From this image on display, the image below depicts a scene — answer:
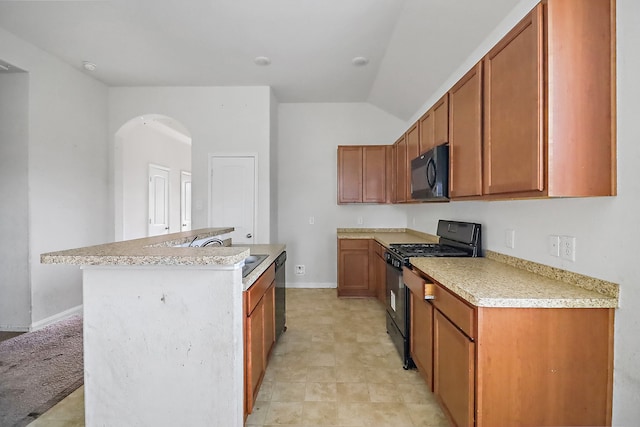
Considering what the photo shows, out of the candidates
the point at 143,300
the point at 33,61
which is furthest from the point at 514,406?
the point at 33,61

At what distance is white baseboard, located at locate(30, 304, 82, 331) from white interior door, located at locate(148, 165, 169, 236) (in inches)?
80.4

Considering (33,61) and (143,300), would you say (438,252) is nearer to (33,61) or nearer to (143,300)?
(143,300)

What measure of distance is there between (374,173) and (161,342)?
3472 mm

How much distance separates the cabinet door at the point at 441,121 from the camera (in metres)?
2.24

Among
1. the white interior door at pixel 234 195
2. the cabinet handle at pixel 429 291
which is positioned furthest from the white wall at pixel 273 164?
the cabinet handle at pixel 429 291

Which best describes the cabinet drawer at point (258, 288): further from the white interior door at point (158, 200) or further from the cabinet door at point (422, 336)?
the white interior door at point (158, 200)

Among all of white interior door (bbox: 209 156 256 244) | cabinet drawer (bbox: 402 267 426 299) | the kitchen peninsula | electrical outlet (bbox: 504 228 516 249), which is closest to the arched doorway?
white interior door (bbox: 209 156 256 244)

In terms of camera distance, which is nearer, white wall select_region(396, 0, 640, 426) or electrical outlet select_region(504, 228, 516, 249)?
white wall select_region(396, 0, 640, 426)

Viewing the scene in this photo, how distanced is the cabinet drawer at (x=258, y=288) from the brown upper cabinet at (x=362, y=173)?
2.28 m

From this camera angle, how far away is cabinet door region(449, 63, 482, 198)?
1752mm

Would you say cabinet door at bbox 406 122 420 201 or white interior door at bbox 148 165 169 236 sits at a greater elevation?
cabinet door at bbox 406 122 420 201

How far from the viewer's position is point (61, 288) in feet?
11.2

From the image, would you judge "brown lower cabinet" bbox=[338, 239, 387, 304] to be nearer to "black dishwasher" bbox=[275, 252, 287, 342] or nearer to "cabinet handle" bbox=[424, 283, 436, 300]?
"black dishwasher" bbox=[275, 252, 287, 342]

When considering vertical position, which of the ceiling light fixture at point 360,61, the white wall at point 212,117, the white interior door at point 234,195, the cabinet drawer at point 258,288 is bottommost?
the cabinet drawer at point 258,288
